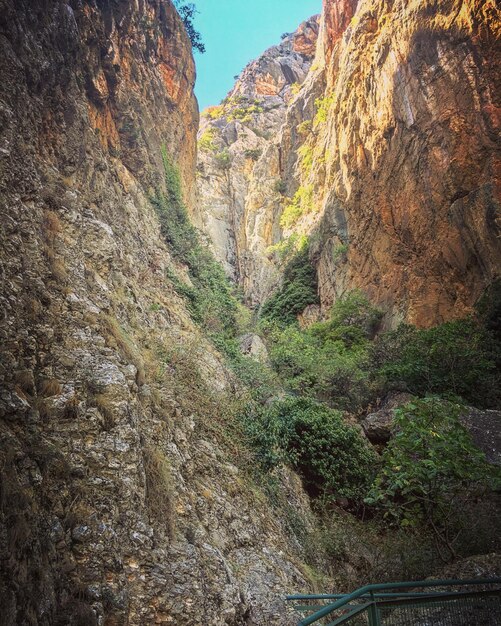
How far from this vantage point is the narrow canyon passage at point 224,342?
15.0 ft

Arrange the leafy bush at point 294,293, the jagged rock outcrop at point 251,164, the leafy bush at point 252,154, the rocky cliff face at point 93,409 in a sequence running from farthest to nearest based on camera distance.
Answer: the leafy bush at point 252,154
the jagged rock outcrop at point 251,164
the leafy bush at point 294,293
the rocky cliff face at point 93,409

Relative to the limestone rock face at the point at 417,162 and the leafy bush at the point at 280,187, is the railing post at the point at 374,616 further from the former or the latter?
the leafy bush at the point at 280,187

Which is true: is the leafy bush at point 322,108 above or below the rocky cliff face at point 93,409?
above

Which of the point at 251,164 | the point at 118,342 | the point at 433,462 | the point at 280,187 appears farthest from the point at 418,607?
the point at 251,164

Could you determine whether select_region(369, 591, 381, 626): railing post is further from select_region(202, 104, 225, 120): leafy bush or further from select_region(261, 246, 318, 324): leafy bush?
select_region(202, 104, 225, 120): leafy bush

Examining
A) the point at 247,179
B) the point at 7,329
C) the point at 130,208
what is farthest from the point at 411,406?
the point at 247,179

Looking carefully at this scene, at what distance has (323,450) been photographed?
12.3 meters

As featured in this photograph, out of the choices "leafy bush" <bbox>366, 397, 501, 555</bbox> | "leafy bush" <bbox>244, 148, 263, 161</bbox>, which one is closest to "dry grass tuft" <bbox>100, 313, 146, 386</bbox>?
"leafy bush" <bbox>366, 397, 501, 555</bbox>

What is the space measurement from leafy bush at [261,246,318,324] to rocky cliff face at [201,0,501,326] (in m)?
1.19

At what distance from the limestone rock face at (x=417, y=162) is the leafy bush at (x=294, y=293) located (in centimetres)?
161

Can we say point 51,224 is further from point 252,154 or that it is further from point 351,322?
point 252,154

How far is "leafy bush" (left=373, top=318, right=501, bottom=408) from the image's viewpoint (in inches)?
584

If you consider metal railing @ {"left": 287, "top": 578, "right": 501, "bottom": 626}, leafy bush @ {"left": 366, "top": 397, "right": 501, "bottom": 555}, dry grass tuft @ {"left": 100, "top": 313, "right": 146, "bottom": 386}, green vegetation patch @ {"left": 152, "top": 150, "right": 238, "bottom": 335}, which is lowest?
metal railing @ {"left": 287, "top": 578, "right": 501, "bottom": 626}

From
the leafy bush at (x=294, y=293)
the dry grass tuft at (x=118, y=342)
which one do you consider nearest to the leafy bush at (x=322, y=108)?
the leafy bush at (x=294, y=293)
